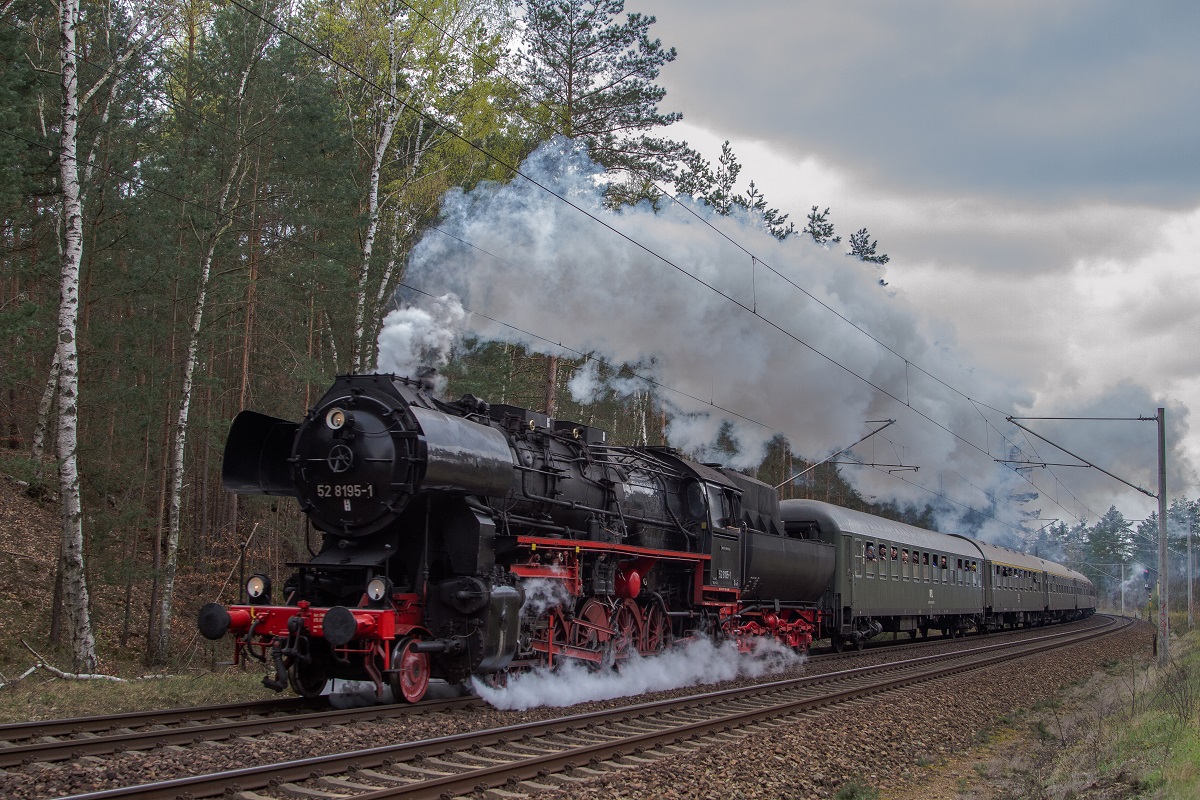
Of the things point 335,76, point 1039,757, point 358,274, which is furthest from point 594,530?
point 335,76

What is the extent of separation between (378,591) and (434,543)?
1.06 meters

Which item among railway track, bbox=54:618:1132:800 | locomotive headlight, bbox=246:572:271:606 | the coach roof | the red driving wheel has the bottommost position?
railway track, bbox=54:618:1132:800

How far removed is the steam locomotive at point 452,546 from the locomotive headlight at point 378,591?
0.05ft

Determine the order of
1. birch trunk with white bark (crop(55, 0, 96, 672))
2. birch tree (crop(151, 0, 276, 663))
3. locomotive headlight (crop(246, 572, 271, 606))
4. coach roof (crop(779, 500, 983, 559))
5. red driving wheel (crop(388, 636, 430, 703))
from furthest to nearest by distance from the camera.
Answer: coach roof (crop(779, 500, 983, 559)), birch tree (crop(151, 0, 276, 663)), birch trunk with white bark (crop(55, 0, 96, 672)), locomotive headlight (crop(246, 572, 271, 606)), red driving wheel (crop(388, 636, 430, 703))

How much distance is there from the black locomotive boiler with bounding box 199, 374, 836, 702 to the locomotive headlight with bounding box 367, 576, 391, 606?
14 millimetres

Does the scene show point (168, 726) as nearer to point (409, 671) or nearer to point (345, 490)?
point (409, 671)

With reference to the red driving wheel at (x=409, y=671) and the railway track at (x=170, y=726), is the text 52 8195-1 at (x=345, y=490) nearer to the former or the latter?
the red driving wheel at (x=409, y=671)

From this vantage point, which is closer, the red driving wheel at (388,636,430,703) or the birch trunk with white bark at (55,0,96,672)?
the red driving wheel at (388,636,430,703)

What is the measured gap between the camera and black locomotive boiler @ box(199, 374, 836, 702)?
375 inches

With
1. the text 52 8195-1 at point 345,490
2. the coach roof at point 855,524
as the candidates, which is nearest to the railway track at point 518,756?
the text 52 8195-1 at point 345,490

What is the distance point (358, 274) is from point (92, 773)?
1572 cm

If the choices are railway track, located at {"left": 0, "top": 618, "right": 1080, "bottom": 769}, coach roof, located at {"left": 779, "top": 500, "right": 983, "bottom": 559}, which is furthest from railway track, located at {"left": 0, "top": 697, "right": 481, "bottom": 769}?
coach roof, located at {"left": 779, "top": 500, "right": 983, "bottom": 559}

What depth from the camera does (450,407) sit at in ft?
35.6

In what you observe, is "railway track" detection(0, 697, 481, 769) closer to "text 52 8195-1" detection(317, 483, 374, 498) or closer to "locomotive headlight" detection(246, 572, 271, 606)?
"locomotive headlight" detection(246, 572, 271, 606)
